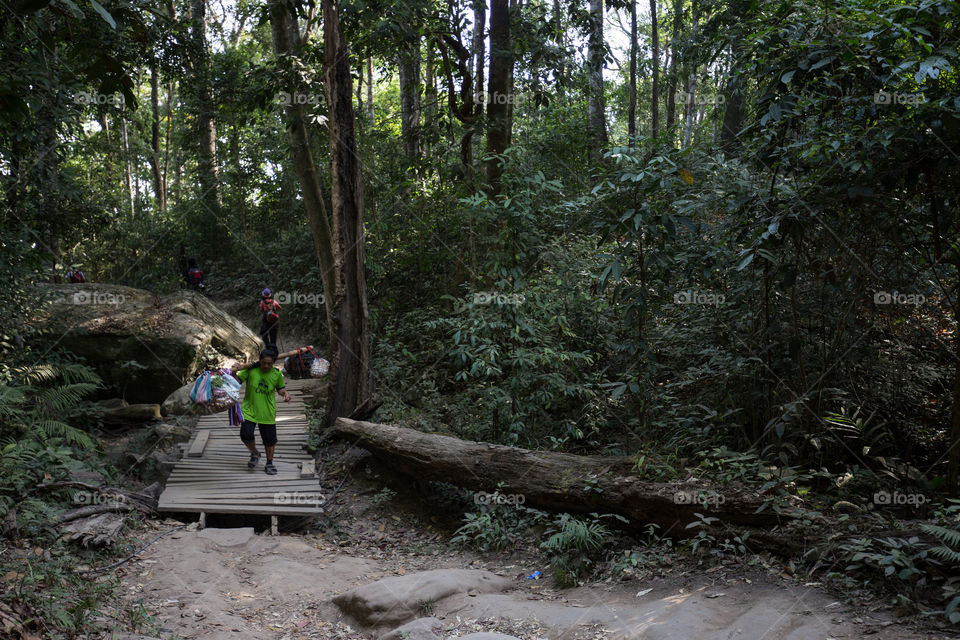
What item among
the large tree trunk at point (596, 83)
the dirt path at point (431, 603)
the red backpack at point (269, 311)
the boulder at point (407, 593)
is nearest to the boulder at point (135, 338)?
the red backpack at point (269, 311)

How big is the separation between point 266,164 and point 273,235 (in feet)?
8.12

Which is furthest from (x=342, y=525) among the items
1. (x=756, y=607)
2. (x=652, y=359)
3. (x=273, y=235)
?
(x=273, y=235)

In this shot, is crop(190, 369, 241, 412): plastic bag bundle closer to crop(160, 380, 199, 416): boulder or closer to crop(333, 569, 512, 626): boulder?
crop(160, 380, 199, 416): boulder

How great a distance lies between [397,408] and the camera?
34.8 feet

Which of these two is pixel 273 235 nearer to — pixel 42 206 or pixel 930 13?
pixel 42 206

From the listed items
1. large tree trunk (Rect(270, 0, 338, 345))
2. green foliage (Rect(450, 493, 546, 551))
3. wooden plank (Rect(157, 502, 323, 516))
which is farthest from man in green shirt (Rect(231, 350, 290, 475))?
large tree trunk (Rect(270, 0, 338, 345))

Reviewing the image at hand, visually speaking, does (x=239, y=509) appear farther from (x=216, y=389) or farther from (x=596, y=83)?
(x=596, y=83)

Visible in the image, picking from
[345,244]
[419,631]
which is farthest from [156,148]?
[419,631]

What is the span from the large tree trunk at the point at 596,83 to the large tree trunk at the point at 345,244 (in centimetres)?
547

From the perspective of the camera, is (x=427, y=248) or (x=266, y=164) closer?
(x=427, y=248)

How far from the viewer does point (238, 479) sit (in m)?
8.45

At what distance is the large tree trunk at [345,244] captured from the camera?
9.71 metres

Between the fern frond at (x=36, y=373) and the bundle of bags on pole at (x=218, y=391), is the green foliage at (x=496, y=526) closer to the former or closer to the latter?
the bundle of bags on pole at (x=218, y=391)

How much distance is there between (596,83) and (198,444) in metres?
12.2
